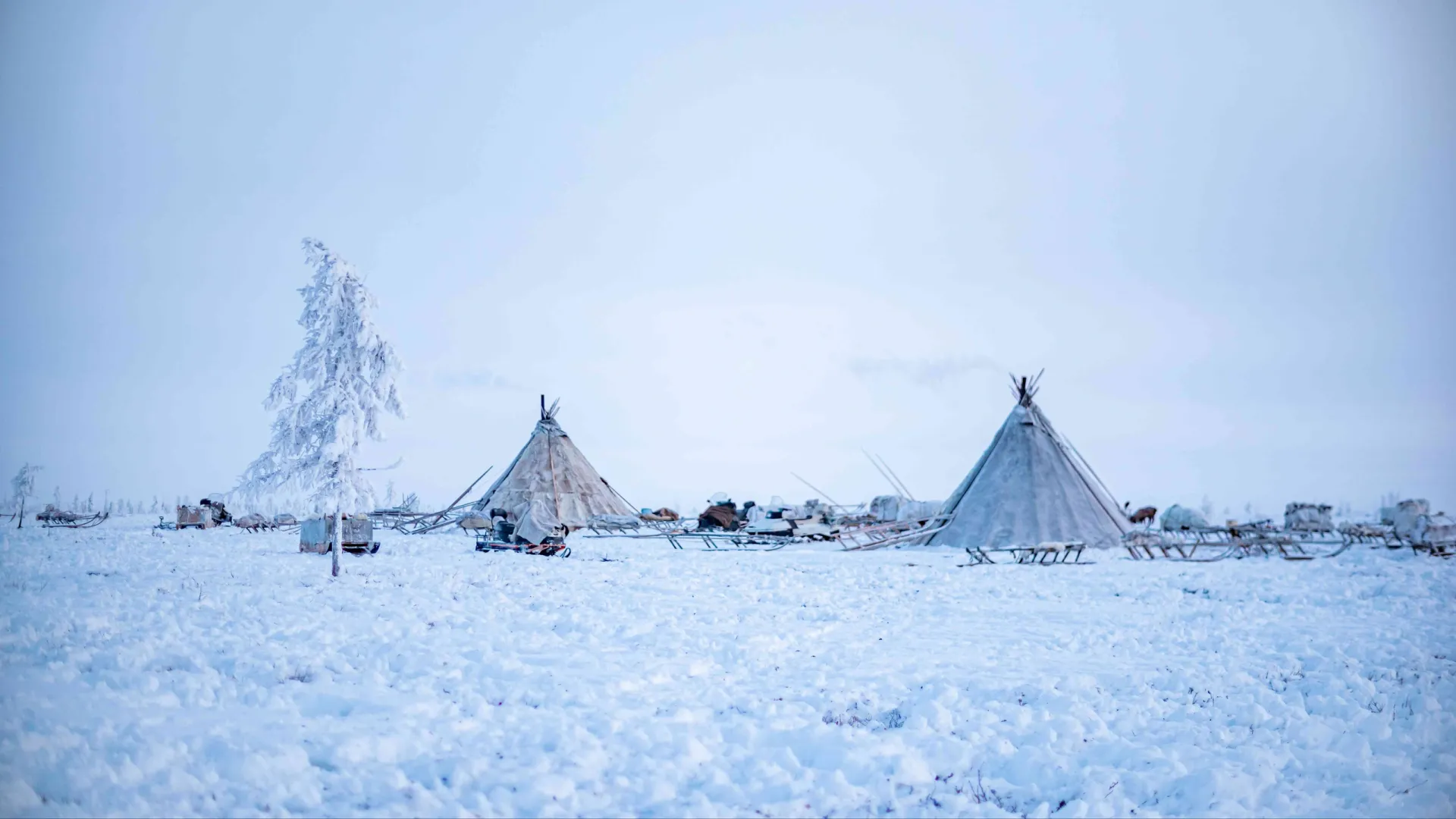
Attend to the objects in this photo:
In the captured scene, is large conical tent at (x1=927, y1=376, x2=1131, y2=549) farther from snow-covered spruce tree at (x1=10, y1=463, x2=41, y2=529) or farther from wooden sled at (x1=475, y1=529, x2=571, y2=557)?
snow-covered spruce tree at (x1=10, y1=463, x2=41, y2=529)

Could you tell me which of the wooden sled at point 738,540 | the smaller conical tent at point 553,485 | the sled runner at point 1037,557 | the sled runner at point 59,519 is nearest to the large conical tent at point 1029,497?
the sled runner at point 1037,557

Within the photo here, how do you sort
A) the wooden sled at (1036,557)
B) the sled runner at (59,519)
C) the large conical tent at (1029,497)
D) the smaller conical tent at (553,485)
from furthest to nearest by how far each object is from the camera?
1. the sled runner at (59,519)
2. the smaller conical tent at (553,485)
3. the large conical tent at (1029,497)
4. the wooden sled at (1036,557)

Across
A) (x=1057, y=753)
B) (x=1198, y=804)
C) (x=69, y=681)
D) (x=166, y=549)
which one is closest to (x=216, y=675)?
(x=69, y=681)

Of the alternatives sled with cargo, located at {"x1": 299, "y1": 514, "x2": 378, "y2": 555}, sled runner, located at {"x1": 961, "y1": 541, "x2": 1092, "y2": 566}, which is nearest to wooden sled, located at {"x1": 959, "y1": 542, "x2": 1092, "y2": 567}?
sled runner, located at {"x1": 961, "y1": 541, "x2": 1092, "y2": 566}

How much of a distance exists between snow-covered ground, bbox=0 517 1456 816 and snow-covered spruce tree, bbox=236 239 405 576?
4.21 m

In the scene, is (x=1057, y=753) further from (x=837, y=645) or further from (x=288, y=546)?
(x=288, y=546)

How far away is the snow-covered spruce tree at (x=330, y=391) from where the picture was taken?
1822 centimetres

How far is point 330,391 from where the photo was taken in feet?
59.9

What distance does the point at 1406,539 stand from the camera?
96.8 ft

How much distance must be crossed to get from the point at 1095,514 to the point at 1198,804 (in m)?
24.4

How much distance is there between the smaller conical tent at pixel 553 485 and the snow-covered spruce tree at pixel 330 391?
52.1 feet

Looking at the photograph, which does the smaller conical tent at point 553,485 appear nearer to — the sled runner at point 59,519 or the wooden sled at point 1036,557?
the wooden sled at point 1036,557

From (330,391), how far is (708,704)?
1427cm

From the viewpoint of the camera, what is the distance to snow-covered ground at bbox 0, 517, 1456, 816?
18.0 ft
